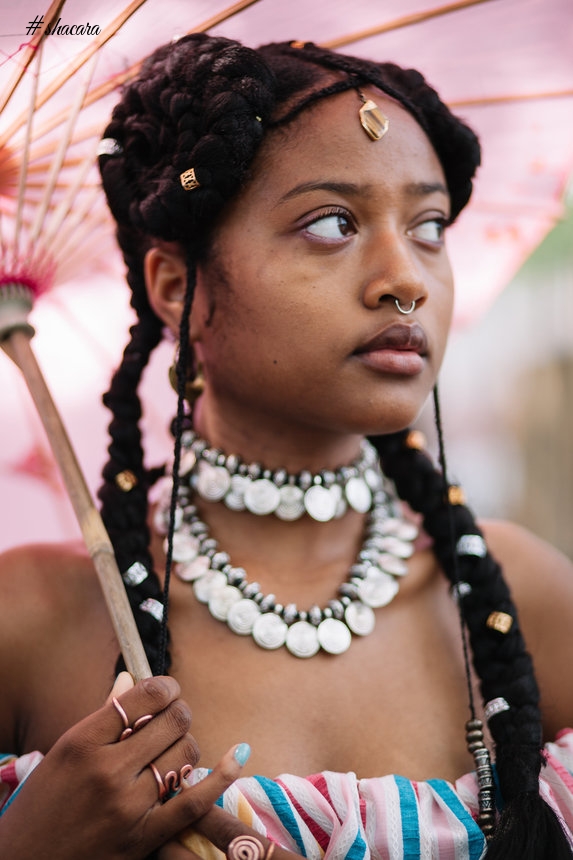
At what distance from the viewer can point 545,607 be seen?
2.20 metres

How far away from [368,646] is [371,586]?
140 millimetres

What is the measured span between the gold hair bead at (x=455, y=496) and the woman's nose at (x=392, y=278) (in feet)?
1.89

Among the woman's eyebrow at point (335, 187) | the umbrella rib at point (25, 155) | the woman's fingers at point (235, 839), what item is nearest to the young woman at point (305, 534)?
the woman's eyebrow at point (335, 187)

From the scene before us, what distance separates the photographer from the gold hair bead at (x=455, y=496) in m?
2.23

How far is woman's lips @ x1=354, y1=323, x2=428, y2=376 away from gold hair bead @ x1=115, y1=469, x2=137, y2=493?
25.5 inches

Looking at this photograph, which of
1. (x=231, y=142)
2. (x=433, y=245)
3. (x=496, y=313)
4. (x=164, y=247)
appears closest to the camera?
(x=231, y=142)

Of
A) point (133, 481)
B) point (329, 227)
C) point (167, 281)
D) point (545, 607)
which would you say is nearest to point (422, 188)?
point (329, 227)

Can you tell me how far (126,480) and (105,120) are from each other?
822 millimetres

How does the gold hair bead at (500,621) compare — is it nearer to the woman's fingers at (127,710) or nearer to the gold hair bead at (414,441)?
the gold hair bead at (414,441)

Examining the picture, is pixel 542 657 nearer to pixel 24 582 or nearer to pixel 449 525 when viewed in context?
pixel 449 525

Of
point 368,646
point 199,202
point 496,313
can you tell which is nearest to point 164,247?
point 199,202

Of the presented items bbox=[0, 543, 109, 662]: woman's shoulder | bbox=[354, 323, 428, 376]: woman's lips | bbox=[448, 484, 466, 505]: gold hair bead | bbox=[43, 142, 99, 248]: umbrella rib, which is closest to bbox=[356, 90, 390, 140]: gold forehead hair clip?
bbox=[354, 323, 428, 376]: woman's lips

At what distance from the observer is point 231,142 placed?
6.04 feet

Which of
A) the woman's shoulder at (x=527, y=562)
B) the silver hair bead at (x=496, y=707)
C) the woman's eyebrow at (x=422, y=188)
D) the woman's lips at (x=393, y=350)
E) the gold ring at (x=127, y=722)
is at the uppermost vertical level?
the woman's eyebrow at (x=422, y=188)
